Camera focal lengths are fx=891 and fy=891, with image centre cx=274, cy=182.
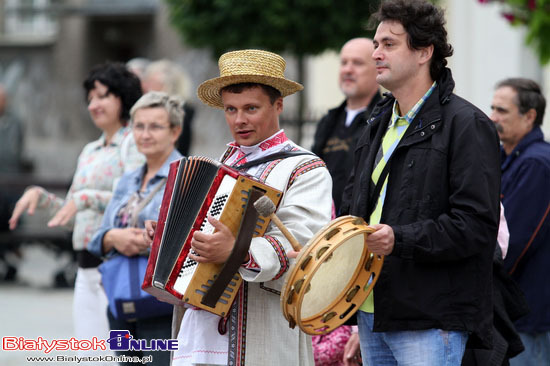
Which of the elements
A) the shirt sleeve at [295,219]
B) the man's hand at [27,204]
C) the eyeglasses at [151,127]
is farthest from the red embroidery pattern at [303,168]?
the man's hand at [27,204]

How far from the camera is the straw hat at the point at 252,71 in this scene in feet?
12.9

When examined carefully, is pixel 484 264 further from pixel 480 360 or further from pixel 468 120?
pixel 480 360

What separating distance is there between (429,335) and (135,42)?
62.9 ft

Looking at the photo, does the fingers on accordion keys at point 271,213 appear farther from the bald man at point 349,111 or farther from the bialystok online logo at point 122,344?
the bald man at point 349,111

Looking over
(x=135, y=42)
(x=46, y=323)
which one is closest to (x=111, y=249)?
(x=46, y=323)

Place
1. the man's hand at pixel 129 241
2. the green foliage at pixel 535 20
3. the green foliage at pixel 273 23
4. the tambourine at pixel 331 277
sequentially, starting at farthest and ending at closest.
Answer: the green foliage at pixel 273 23, the green foliage at pixel 535 20, the man's hand at pixel 129 241, the tambourine at pixel 331 277

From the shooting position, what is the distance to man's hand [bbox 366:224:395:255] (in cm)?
332

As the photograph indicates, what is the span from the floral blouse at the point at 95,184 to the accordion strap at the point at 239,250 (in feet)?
6.48

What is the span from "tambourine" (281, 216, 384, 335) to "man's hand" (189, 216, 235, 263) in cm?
38

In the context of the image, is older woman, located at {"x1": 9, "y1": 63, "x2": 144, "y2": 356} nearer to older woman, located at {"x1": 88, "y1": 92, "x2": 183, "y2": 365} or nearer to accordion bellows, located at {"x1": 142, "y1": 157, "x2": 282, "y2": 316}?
older woman, located at {"x1": 88, "y1": 92, "x2": 183, "y2": 365}

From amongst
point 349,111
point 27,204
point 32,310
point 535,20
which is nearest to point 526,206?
point 349,111

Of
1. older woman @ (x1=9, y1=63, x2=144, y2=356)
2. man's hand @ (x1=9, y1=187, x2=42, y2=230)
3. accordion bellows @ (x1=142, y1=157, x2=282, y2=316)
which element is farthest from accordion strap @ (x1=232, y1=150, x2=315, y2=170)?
man's hand @ (x1=9, y1=187, x2=42, y2=230)

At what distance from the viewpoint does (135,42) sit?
21734mm

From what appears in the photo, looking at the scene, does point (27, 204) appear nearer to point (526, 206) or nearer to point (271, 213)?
point (271, 213)
